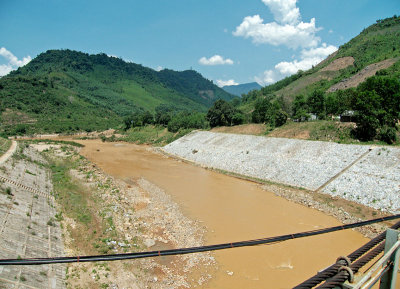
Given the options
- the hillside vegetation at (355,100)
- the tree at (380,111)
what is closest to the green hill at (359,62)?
the hillside vegetation at (355,100)

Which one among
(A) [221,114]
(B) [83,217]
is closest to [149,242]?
(B) [83,217]

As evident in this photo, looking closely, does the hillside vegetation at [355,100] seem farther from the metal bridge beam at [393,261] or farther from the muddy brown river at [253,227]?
A: the metal bridge beam at [393,261]

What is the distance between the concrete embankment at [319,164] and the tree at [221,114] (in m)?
14.0

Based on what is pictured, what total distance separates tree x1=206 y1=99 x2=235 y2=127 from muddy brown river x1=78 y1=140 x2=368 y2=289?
27.7 m

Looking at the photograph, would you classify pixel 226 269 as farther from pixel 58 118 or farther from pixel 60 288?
pixel 58 118

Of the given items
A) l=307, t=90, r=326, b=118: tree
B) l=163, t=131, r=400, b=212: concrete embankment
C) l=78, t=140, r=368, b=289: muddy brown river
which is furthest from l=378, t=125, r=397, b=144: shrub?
l=307, t=90, r=326, b=118: tree

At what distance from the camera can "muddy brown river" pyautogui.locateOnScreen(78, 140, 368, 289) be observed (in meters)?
12.5

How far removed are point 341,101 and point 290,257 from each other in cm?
3758

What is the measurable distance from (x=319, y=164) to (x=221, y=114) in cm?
3363

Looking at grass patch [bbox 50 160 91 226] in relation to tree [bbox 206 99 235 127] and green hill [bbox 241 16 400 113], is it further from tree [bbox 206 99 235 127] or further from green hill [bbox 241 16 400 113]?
green hill [bbox 241 16 400 113]

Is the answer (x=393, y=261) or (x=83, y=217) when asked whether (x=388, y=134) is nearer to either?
(x=83, y=217)

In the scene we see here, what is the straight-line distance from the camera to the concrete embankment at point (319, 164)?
21.0 meters

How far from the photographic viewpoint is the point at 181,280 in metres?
11.4

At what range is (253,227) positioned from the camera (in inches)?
701
